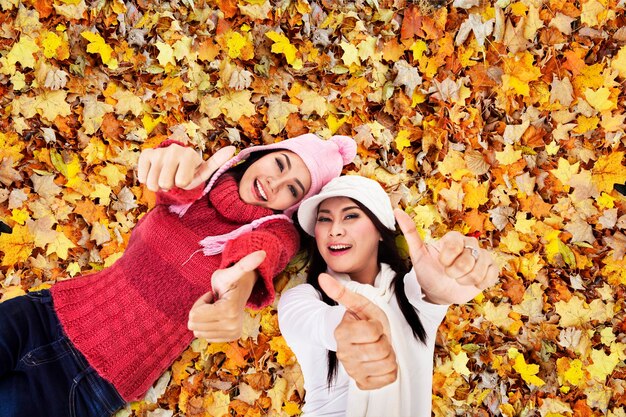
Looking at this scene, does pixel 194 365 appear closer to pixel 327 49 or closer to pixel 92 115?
pixel 92 115

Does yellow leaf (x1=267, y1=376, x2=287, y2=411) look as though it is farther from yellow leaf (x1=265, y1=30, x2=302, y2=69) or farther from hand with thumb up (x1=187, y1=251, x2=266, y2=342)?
yellow leaf (x1=265, y1=30, x2=302, y2=69)

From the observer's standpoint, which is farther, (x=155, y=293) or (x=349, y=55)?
(x=349, y=55)

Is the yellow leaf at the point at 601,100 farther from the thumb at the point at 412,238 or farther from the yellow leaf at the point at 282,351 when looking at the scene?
the yellow leaf at the point at 282,351

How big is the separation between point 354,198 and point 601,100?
105 centimetres

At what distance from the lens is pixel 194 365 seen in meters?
1.66

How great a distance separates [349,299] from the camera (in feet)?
4.31

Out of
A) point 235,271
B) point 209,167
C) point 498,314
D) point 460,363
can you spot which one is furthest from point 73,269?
point 498,314

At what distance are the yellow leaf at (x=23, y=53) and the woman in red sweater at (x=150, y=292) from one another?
2.60 feet

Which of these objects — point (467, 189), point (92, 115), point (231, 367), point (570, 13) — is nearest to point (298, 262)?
point (231, 367)

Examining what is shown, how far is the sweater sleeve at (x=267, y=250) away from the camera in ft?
4.49

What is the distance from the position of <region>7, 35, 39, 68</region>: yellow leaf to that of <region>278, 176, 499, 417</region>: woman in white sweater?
127cm

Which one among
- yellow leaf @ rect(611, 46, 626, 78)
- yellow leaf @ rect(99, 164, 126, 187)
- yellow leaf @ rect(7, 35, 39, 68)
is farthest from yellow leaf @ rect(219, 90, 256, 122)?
yellow leaf @ rect(611, 46, 626, 78)

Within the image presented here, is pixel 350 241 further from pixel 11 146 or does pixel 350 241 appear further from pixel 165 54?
pixel 11 146

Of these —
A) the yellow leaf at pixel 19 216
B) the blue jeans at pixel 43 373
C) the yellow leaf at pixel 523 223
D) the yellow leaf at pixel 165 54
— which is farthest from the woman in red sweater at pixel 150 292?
the yellow leaf at pixel 523 223
